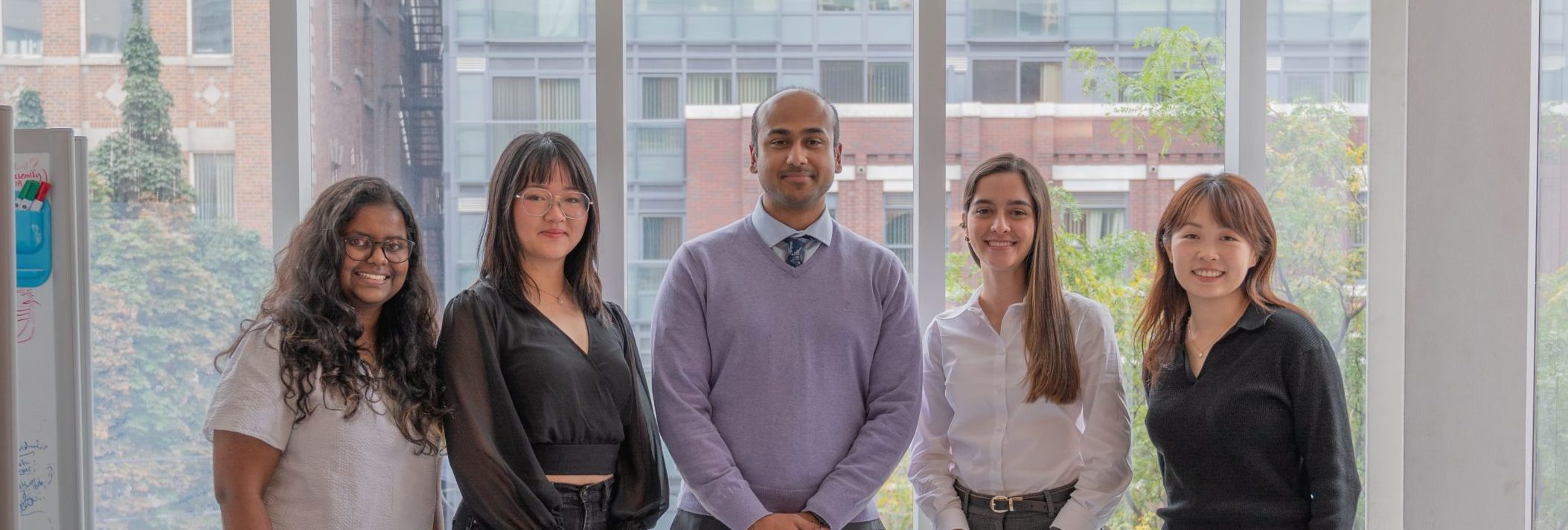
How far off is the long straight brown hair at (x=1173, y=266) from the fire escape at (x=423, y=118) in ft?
6.43

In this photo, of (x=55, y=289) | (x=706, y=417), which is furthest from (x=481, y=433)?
(x=55, y=289)

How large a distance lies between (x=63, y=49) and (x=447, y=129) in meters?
1.10

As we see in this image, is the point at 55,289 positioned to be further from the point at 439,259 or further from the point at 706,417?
the point at 706,417

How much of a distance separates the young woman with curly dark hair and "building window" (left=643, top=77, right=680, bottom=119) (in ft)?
3.13

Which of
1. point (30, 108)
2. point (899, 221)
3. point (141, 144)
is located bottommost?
point (899, 221)

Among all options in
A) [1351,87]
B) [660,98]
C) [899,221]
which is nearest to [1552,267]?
[1351,87]

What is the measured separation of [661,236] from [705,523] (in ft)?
3.17

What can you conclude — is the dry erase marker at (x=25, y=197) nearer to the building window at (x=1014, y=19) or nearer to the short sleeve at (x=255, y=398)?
the short sleeve at (x=255, y=398)

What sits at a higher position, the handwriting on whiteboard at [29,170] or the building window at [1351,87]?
the building window at [1351,87]

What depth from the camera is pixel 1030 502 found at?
238 centimetres

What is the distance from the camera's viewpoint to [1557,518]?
109 inches

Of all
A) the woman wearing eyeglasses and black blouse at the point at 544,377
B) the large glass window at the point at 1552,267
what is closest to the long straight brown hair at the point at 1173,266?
the large glass window at the point at 1552,267

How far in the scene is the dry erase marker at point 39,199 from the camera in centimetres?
217

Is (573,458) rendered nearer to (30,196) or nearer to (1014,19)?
(30,196)
